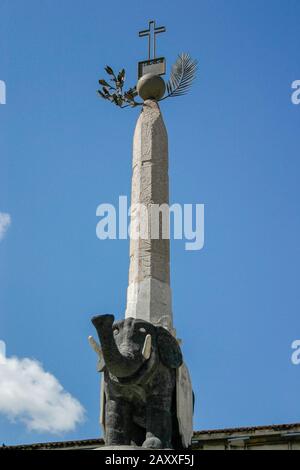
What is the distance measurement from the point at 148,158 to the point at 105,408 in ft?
15.9

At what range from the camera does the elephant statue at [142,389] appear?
1339cm

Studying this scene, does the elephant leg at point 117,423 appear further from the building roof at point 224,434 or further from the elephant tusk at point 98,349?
the building roof at point 224,434

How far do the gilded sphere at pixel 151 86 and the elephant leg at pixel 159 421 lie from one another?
6.22m

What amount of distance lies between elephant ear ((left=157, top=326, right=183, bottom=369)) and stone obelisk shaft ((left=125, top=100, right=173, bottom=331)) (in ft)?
1.65

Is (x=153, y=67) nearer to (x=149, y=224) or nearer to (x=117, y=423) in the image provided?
(x=149, y=224)

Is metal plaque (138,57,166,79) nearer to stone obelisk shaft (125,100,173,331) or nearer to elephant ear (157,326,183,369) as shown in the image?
stone obelisk shaft (125,100,173,331)

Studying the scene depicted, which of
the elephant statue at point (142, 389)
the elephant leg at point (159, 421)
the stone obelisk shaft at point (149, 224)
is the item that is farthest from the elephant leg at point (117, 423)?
the stone obelisk shaft at point (149, 224)

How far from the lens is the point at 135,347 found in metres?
13.6

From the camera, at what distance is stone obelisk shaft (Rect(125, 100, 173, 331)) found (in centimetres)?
1459

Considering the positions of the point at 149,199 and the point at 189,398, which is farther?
the point at 149,199

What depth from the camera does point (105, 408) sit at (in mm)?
13844

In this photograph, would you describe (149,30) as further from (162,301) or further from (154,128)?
(162,301)
